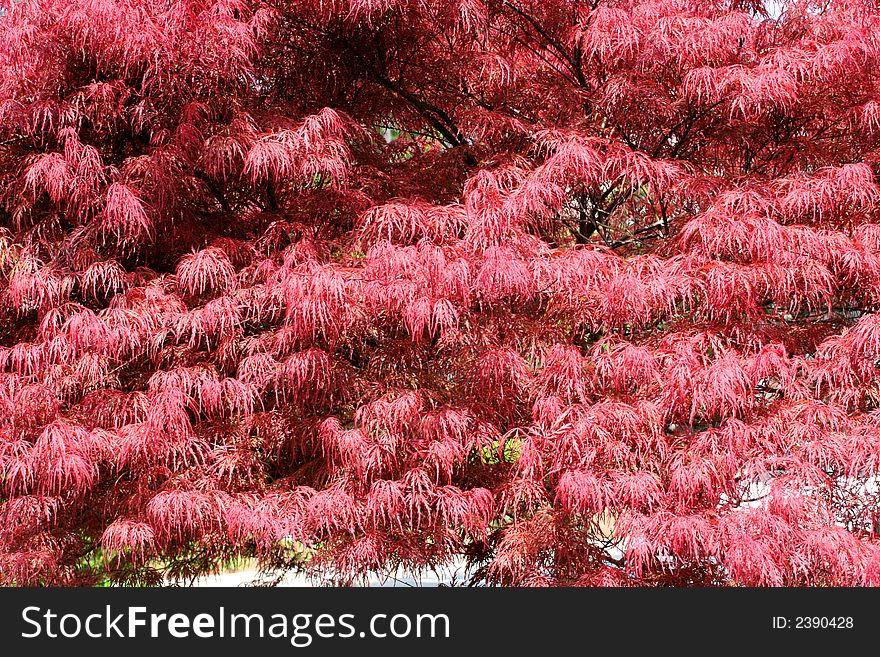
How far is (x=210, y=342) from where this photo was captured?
3219mm

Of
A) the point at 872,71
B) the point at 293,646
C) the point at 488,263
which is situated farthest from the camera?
the point at 872,71

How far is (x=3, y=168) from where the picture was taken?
343 centimetres

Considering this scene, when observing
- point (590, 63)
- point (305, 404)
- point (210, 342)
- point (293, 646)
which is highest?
point (590, 63)

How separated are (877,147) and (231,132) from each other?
2.60 meters

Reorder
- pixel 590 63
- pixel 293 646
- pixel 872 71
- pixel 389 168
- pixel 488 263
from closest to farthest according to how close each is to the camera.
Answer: pixel 488 263, pixel 293 646, pixel 872 71, pixel 590 63, pixel 389 168

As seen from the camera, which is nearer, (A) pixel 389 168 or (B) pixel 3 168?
(B) pixel 3 168

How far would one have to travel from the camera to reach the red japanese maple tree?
9.45 feet

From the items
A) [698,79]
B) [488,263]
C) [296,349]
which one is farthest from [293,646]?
[698,79]

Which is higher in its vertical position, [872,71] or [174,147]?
[872,71]

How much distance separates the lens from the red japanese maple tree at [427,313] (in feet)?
9.45

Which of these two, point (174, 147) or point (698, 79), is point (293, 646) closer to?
point (174, 147)

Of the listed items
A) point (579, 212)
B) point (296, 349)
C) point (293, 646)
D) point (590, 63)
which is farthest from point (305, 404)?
point (590, 63)

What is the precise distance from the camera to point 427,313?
2846mm

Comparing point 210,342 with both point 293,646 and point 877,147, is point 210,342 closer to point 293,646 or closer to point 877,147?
point 293,646
